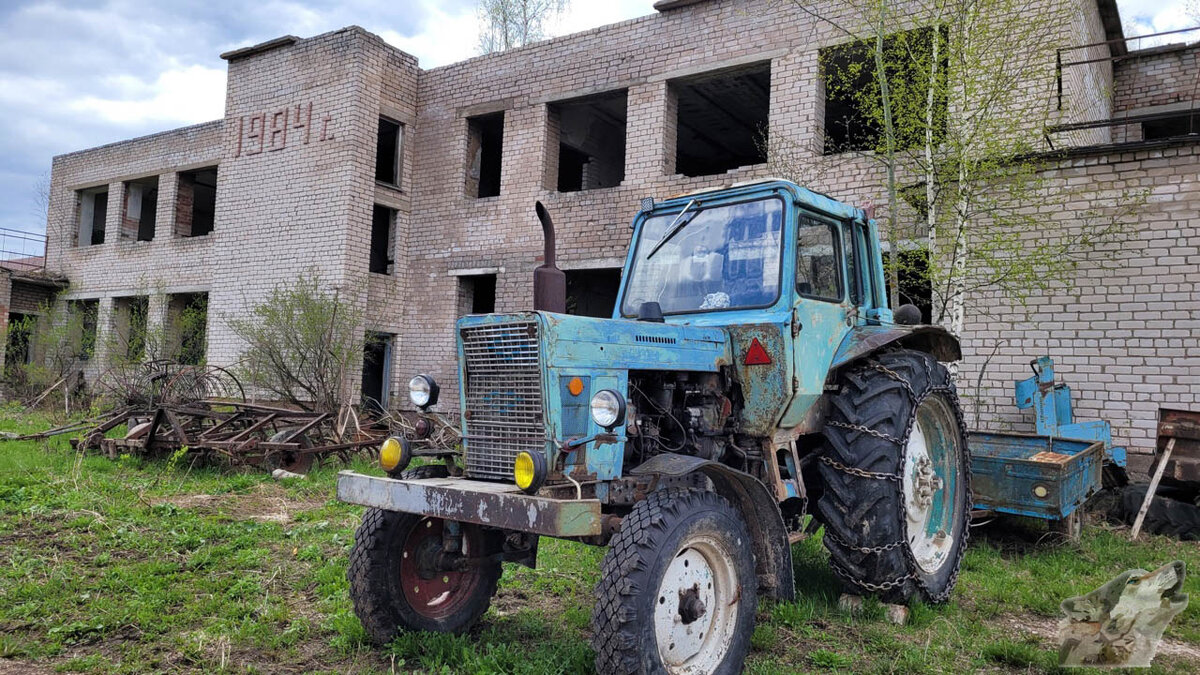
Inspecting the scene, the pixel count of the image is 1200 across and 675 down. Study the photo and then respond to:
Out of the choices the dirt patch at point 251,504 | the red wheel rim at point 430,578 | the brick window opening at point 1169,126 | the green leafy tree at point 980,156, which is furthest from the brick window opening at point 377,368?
the brick window opening at point 1169,126

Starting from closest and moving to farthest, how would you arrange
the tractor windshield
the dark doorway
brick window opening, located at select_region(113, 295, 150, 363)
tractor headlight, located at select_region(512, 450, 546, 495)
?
tractor headlight, located at select_region(512, 450, 546, 495), the tractor windshield, brick window opening, located at select_region(113, 295, 150, 363), the dark doorway

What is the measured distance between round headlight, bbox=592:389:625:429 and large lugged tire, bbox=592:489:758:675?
35 centimetres

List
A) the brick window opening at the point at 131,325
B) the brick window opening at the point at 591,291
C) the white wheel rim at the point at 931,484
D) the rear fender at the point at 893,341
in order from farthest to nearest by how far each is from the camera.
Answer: the brick window opening at the point at 131,325, the brick window opening at the point at 591,291, the white wheel rim at the point at 931,484, the rear fender at the point at 893,341

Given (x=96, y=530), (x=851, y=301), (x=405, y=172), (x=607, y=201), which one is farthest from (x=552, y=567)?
(x=405, y=172)

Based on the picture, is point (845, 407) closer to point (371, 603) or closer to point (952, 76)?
point (371, 603)

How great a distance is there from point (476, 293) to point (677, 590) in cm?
1289

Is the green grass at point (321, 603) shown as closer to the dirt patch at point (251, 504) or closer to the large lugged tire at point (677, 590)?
the dirt patch at point (251, 504)

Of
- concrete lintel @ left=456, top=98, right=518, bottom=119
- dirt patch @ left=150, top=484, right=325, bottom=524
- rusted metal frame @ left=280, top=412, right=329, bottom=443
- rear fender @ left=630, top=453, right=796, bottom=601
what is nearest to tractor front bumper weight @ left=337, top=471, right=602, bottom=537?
rear fender @ left=630, top=453, right=796, bottom=601

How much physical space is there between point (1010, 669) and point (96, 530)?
232 inches

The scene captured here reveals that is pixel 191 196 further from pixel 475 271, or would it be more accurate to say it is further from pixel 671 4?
pixel 671 4

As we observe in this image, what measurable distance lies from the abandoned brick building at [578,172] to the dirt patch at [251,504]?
573cm

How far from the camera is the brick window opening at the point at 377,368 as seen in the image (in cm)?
1333

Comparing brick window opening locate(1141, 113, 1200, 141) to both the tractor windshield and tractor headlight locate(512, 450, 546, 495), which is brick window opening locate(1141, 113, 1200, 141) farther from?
tractor headlight locate(512, 450, 546, 495)

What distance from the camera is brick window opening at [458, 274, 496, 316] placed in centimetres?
1329
